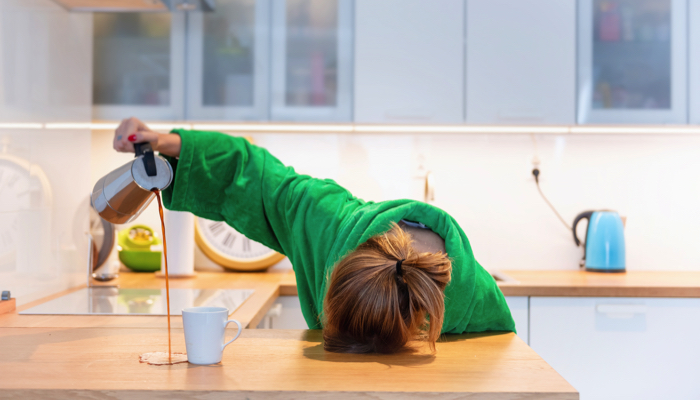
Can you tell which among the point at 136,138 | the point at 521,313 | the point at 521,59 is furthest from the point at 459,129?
the point at 136,138

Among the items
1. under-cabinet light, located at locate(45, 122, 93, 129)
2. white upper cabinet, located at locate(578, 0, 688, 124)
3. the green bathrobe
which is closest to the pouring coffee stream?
the green bathrobe

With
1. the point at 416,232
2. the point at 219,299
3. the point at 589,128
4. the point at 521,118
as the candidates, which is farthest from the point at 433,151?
the point at 416,232

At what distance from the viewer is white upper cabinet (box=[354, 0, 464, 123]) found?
211cm

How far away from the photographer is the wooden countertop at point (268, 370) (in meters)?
0.77

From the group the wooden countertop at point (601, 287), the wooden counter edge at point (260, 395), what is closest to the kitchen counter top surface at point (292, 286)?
the wooden countertop at point (601, 287)

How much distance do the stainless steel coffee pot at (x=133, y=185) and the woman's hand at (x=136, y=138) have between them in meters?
0.01

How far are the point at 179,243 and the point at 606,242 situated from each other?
5.16 feet

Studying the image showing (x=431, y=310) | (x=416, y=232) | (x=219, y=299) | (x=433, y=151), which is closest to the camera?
(x=431, y=310)

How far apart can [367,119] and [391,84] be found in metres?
0.15

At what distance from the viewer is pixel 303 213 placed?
1.24 m

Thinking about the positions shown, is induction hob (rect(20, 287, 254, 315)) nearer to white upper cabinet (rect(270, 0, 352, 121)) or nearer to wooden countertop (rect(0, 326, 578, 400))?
wooden countertop (rect(0, 326, 578, 400))

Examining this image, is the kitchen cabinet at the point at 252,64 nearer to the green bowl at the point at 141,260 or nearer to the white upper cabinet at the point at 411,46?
the white upper cabinet at the point at 411,46

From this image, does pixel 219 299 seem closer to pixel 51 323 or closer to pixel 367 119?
pixel 51 323

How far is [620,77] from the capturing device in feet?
7.01
